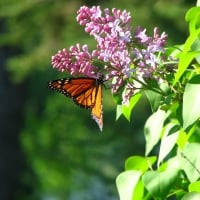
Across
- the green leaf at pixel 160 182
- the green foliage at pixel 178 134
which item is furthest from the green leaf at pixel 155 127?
the green leaf at pixel 160 182

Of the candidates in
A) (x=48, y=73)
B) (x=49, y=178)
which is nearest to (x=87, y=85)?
(x=49, y=178)

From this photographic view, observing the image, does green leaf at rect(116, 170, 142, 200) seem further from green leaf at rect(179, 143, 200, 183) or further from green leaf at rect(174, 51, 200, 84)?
green leaf at rect(174, 51, 200, 84)

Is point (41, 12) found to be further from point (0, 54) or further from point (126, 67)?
point (126, 67)

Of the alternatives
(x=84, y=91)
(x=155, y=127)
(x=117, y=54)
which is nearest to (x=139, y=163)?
(x=155, y=127)

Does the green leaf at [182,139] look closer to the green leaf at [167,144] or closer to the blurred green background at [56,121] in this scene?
the green leaf at [167,144]

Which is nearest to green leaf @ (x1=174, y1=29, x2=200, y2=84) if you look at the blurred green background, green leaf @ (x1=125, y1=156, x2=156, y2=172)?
green leaf @ (x1=125, y1=156, x2=156, y2=172)

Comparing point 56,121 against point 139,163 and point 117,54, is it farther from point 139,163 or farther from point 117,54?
point 117,54
